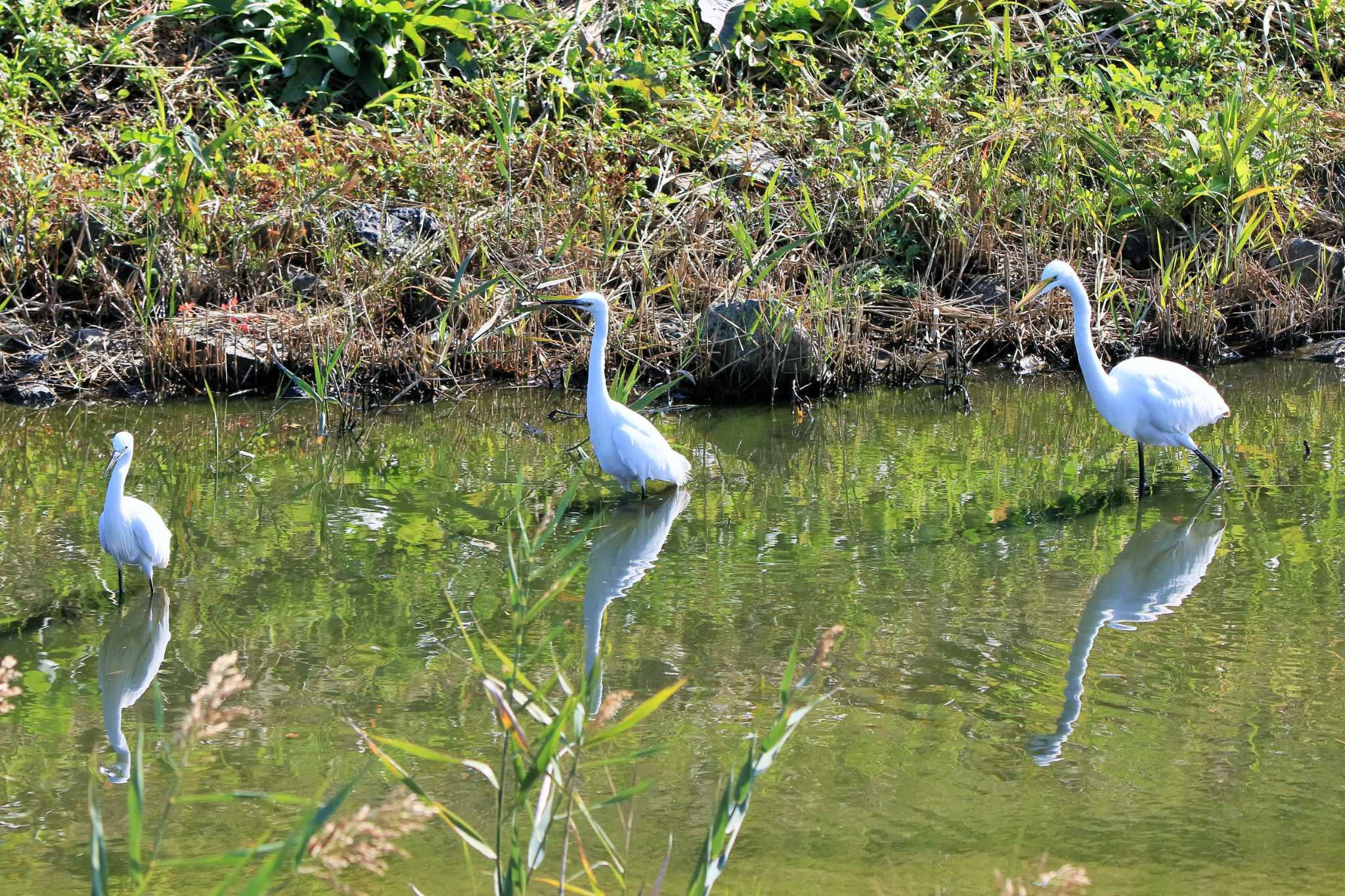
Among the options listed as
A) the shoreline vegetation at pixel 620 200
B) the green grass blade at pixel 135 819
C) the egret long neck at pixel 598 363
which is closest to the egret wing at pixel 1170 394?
the shoreline vegetation at pixel 620 200

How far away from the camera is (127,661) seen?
446cm

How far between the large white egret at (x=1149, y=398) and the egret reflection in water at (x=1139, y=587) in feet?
1.09

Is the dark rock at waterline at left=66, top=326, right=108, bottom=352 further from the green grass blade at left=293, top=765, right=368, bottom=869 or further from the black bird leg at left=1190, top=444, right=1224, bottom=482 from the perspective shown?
the green grass blade at left=293, top=765, right=368, bottom=869

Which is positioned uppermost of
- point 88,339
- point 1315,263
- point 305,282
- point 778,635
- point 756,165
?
point 756,165

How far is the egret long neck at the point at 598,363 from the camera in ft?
20.8

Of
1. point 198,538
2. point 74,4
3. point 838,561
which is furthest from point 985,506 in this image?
point 74,4

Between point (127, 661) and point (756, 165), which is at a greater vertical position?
point (756, 165)

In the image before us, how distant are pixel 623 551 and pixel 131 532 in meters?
1.90

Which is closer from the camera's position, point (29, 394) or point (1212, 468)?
point (1212, 468)

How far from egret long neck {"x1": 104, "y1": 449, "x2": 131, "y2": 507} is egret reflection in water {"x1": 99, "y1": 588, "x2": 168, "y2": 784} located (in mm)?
387

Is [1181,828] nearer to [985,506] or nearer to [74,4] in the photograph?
[985,506]

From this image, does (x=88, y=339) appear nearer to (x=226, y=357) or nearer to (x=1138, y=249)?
(x=226, y=357)

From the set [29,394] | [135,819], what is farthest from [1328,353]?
[135,819]

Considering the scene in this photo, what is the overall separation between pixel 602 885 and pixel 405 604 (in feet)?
6.67
